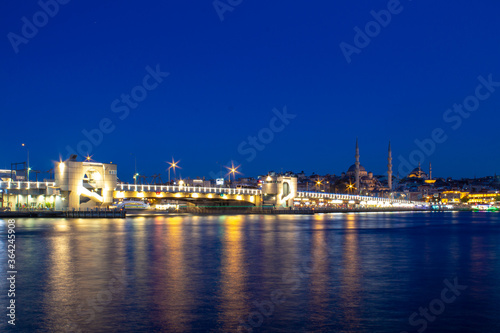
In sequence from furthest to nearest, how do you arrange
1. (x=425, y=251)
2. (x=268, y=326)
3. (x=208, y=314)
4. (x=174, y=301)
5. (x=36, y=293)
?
1. (x=425, y=251)
2. (x=36, y=293)
3. (x=174, y=301)
4. (x=208, y=314)
5. (x=268, y=326)

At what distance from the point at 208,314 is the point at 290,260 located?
1511cm

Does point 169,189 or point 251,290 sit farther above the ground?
point 169,189

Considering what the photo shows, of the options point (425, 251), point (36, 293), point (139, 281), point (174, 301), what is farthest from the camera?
point (425, 251)

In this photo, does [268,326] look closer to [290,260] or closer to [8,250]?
[290,260]

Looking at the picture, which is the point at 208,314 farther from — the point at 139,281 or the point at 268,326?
the point at 139,281

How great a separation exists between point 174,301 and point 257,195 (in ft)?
380

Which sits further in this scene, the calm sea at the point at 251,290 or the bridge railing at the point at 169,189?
the bridge railing at the point at 169,189

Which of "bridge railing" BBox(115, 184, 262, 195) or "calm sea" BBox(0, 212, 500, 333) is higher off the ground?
"bridge railing" BBox(115, 184, 262, 195)

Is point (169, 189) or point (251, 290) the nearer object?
point (251, 290)

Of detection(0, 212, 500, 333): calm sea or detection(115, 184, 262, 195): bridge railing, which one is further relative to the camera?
detection(115, 184, 262, 195): bridge railing

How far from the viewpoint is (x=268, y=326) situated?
15.3 metres

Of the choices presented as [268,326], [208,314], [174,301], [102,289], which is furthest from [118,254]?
[268,326]

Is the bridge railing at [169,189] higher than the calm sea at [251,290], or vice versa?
the bridge railing at [169,189]

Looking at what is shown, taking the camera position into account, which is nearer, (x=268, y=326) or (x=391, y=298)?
(x=268, y=326)
